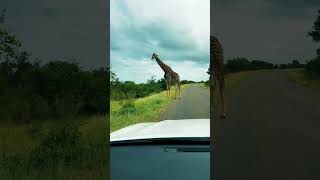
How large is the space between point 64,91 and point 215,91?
297 centimetres

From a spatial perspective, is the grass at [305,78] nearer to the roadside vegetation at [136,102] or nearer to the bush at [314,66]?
the bush at [314,66]

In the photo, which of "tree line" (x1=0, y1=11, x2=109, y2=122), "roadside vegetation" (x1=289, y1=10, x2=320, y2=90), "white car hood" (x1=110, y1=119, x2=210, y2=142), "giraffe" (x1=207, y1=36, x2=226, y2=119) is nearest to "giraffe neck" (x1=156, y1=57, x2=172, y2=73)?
"tree line" (x1=0, y1=11, x2=109, y2=122)

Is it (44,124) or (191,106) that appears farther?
(191,106)

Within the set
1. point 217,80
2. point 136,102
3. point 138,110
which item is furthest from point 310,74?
point 136,102

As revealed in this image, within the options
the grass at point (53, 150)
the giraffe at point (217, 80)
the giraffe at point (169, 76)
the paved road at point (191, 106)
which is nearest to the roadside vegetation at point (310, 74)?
the giraffe at point (217, 80)

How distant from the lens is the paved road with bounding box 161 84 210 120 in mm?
9227

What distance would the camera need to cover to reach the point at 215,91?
352 centimetres

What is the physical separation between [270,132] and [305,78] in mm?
390

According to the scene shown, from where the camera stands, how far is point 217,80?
3496 mm

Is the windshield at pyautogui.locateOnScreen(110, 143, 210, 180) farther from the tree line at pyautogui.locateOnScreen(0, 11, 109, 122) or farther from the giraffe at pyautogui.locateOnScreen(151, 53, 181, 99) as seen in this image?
the giraffe at pyautogui.locateOnScreen(151, 53, 181, 99)

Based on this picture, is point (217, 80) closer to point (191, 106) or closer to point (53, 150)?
point (53, 150)

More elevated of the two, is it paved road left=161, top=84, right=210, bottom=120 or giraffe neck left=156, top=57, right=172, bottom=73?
giraffe neck left=156, top=57, right=172, bottom=73

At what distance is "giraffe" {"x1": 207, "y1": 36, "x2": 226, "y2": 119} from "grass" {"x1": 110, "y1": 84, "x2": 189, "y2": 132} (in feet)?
21.0

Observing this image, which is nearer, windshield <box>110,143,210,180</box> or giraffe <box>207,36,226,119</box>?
windshield <box>110,143,210,180</box>
